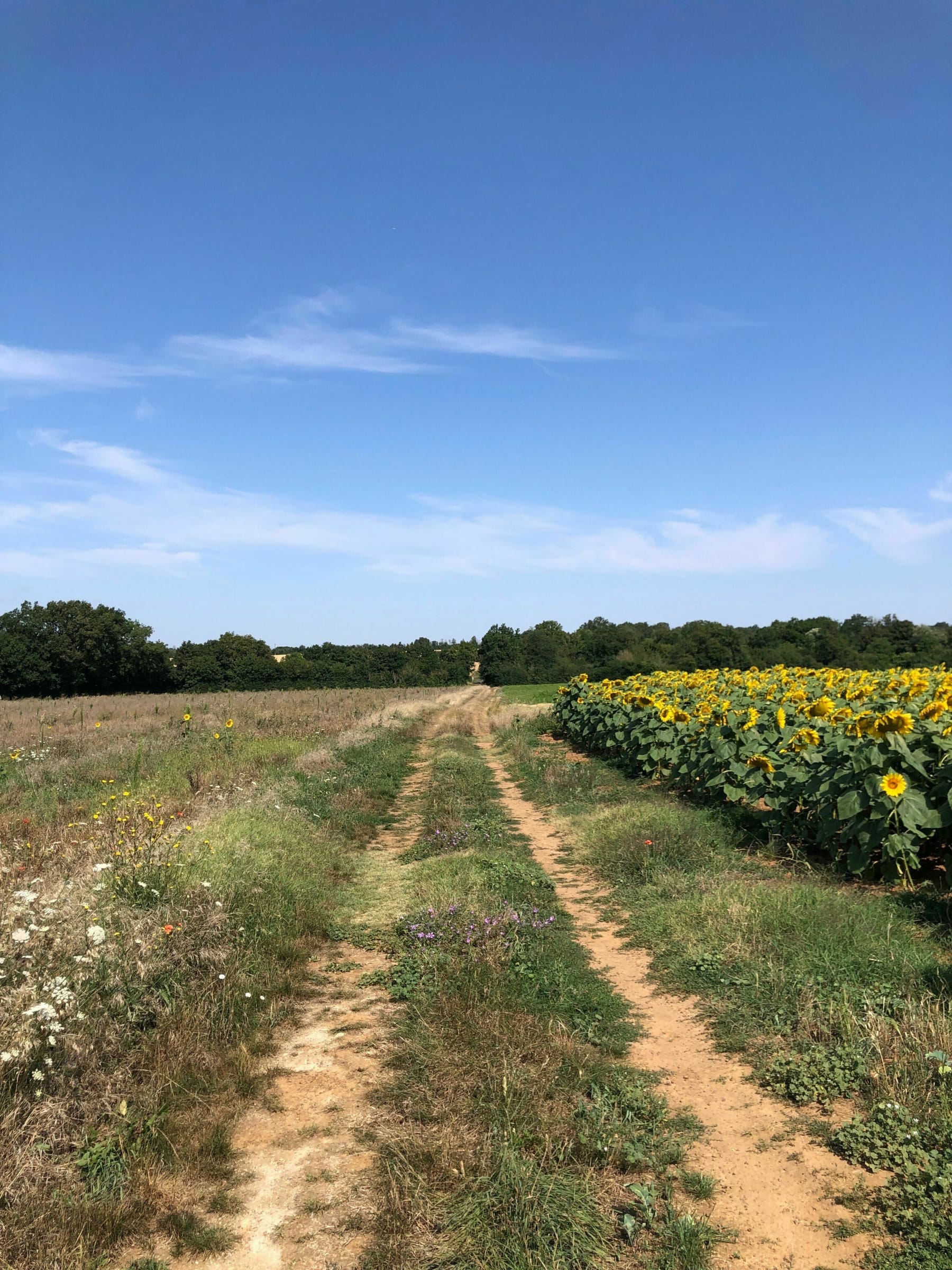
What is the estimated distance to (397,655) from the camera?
78.7 meters

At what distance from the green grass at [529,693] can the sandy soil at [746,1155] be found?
115ft

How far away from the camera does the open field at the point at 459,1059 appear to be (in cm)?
304

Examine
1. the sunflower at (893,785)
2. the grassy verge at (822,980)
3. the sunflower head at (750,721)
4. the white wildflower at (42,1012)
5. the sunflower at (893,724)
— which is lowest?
the grassy verge at (822,980)

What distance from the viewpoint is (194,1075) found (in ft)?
13.4

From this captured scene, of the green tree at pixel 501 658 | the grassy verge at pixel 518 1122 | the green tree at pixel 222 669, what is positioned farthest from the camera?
the green tree at pixel 501 658

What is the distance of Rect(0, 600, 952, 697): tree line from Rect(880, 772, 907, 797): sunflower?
28.5 metres

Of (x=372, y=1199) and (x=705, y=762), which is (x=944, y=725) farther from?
(x=372, y=1199)

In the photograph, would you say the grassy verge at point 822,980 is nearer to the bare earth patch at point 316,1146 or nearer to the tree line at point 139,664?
the bare earth patch at point 316,1146

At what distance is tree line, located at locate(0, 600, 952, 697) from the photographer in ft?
143

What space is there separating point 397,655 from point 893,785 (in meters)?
72.9

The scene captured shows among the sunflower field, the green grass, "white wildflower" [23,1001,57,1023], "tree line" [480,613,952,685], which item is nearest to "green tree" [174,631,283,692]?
the green grass

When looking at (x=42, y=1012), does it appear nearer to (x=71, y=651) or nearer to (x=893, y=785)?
(x=893, y=785)

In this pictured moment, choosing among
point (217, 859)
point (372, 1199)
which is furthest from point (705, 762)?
point (372, 1199)

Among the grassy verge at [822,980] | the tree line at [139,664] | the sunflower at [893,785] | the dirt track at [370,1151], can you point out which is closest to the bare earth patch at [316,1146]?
the dirt track at [370,1151]
